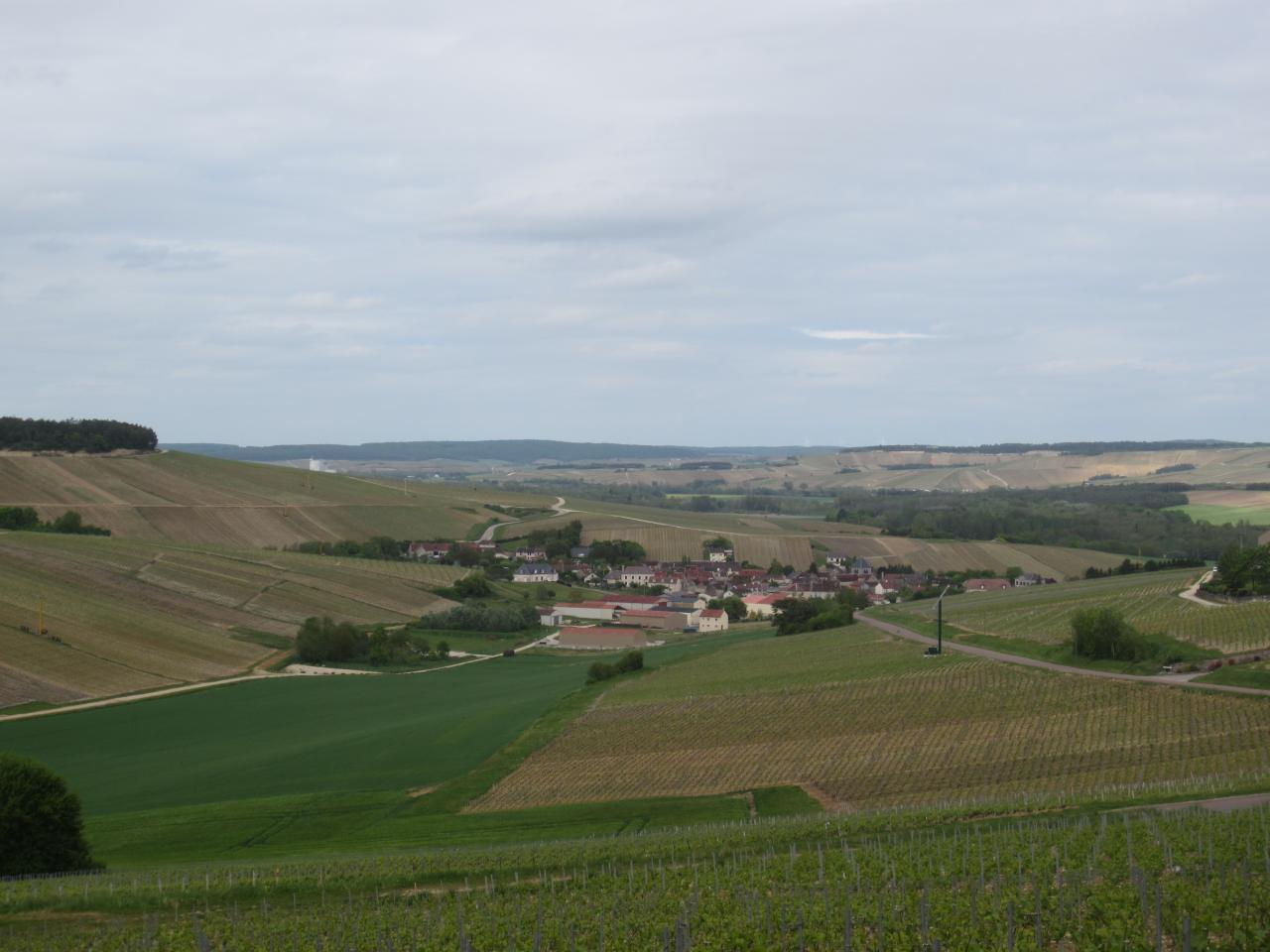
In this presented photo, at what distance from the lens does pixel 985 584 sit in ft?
325

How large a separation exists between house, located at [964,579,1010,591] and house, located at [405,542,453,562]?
50313 millimetres

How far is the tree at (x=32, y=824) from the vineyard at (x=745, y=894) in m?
2.23

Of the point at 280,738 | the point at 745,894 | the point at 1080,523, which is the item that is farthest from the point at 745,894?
the point at 1080,523

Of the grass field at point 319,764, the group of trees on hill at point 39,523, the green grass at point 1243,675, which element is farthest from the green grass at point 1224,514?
the group of trees on hill at point 39,523

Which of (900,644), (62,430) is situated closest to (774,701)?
(900,644)

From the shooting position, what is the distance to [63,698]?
50.5 metres

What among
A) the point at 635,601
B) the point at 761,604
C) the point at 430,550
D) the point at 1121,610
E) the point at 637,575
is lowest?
the point at 761,604

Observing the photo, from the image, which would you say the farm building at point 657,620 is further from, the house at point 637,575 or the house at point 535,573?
the house at point 637,575

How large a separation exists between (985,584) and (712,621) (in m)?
26.5

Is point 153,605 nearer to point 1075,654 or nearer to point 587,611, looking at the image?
point 587,611

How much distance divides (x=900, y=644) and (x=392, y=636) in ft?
107

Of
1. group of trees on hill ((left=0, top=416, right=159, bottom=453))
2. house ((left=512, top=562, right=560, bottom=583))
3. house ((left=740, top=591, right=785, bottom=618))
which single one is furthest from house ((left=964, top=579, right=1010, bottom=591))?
group of trees on hill ((left=0, top=416, right=159, bottom=453))

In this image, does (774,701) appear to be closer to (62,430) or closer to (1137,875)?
(1137,875)

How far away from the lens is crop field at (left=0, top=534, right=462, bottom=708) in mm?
54312
